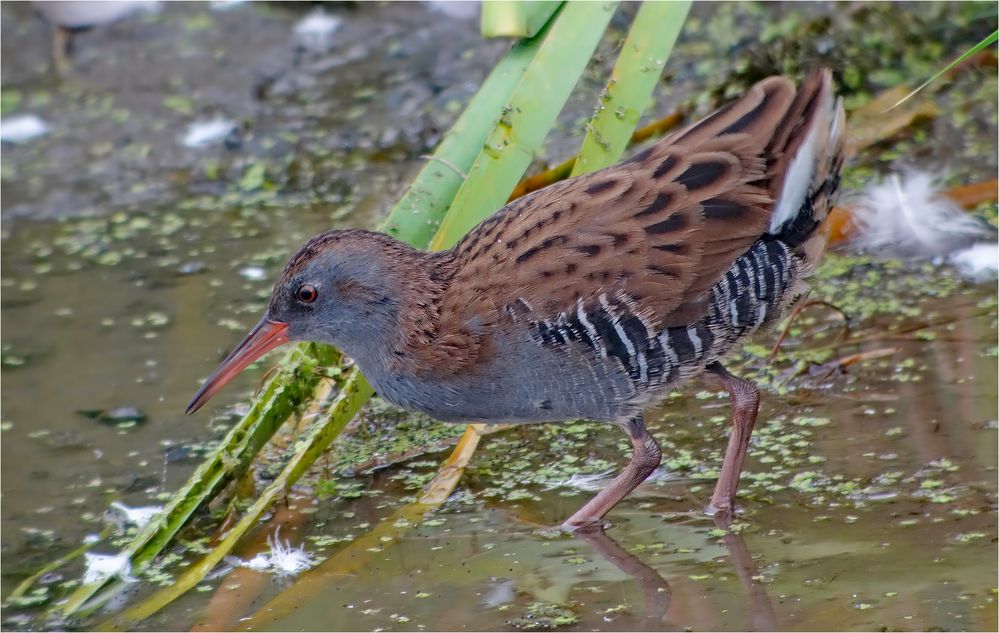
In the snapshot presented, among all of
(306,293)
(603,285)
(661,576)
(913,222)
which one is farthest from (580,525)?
(913,222)

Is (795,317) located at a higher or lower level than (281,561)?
higher

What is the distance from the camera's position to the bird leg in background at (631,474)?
3312mm

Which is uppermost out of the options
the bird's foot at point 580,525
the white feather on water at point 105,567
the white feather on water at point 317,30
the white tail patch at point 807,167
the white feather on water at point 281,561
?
the white tail patch at point 807,167

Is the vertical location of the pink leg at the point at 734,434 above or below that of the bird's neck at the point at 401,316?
below

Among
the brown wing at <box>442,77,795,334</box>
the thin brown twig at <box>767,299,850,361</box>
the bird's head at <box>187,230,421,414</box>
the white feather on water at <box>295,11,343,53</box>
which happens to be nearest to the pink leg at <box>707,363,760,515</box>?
the brown wing at <box>442,77,795,334</box>

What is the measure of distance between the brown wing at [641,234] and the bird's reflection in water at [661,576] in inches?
21.0

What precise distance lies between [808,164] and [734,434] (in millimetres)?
687

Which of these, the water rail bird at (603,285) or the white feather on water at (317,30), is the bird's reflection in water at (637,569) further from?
the white feather on water at (317,30)

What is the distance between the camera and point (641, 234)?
3119 mm

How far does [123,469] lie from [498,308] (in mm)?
1405

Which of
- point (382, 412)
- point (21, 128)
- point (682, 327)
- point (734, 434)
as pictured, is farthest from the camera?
point (21, 128)

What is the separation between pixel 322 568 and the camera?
3252 millimetres

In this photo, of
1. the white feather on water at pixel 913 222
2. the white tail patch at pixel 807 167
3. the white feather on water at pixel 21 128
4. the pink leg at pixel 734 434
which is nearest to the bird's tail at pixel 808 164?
the white tail patch at pixel 807 167

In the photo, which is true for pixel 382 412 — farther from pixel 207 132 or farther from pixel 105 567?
pixel 207 132
